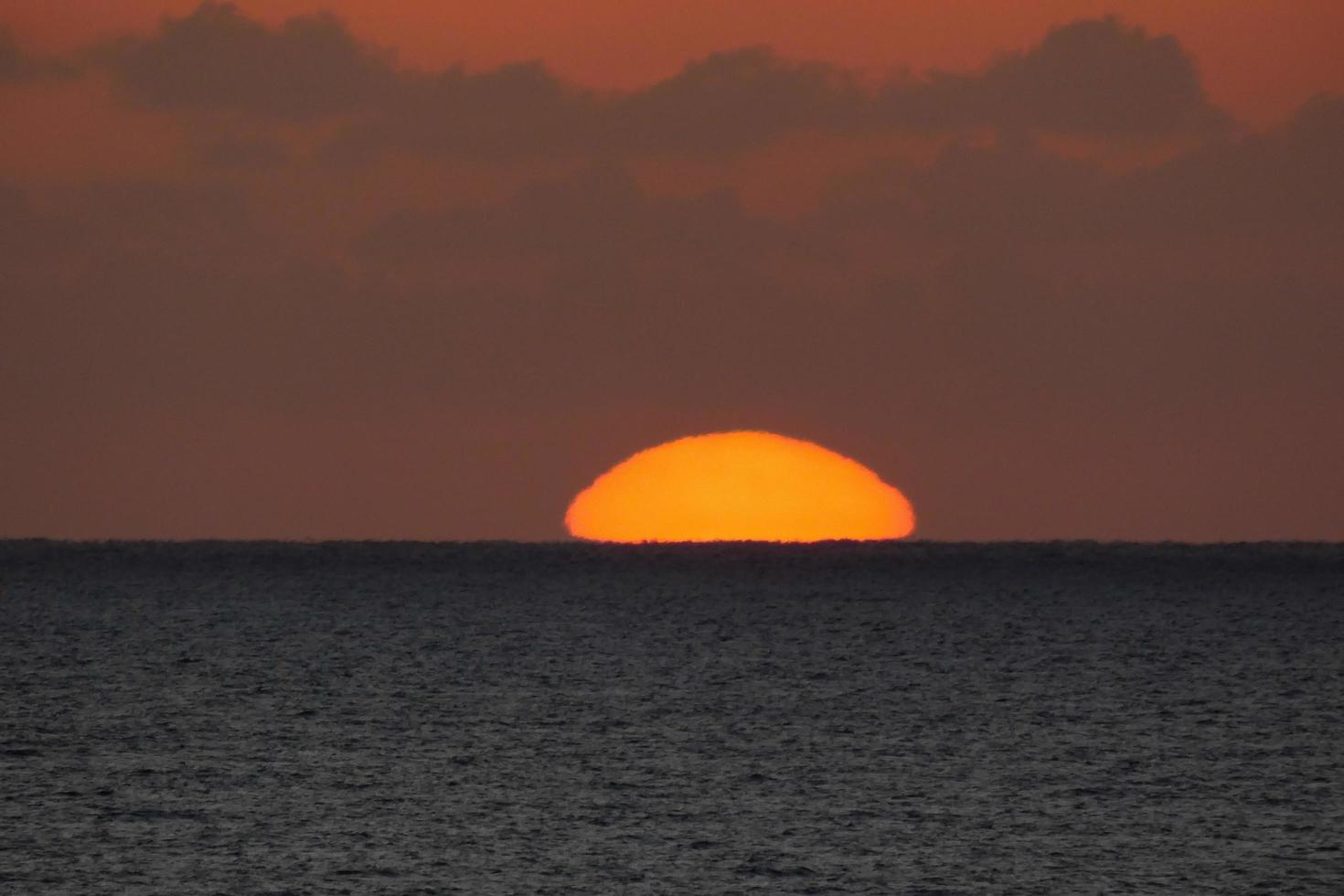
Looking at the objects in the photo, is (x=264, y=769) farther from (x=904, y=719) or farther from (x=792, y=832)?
(x=904, y=719)

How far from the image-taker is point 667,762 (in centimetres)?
5503

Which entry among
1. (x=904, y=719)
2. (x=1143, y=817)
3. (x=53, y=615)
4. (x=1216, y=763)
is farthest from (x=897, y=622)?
(x=1143, y=817)

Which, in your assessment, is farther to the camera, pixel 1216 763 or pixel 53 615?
pixel 53 615

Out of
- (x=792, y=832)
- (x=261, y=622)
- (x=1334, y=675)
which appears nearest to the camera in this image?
(x=792, y=832)

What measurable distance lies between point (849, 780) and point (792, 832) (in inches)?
300

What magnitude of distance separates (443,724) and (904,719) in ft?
47.0

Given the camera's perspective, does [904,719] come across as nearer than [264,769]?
No

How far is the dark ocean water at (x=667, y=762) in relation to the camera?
40.2m

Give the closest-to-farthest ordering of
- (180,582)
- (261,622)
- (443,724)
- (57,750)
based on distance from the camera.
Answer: (57,750) → (443,724) → (261,622) → (180,582)

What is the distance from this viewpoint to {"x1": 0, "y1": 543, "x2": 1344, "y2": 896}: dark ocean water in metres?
40.2

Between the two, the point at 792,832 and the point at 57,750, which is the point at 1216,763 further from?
the point at 57,750

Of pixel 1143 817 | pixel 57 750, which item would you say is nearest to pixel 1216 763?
pixel 1143 817

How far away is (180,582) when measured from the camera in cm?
18562

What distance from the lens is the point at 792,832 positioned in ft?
146
